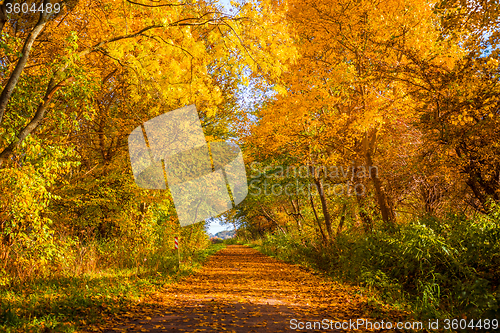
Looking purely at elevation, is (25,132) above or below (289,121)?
below

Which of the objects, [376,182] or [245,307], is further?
[376,182]

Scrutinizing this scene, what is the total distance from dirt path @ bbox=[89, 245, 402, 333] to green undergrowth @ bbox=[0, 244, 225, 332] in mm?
502

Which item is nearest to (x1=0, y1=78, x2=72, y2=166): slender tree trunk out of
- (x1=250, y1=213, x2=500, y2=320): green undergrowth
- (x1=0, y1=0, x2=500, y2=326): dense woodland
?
(x1=0, y1=0, x2=500, y2=326): dense woodland

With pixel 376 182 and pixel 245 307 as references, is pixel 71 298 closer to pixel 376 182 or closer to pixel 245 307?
pixel 245 307

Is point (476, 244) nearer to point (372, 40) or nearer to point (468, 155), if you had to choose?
point (468, 155)

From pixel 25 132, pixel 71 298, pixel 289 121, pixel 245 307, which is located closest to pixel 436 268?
pixel 245 307

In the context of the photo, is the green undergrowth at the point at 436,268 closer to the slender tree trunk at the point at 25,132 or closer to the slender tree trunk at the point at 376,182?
the slender tree trunk at the point at 376,182

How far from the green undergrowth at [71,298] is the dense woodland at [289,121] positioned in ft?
0.59

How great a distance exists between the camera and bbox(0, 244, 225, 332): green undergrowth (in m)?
4.96

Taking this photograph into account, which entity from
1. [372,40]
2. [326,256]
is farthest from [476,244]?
[326,256]

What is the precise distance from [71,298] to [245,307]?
11.0 ft

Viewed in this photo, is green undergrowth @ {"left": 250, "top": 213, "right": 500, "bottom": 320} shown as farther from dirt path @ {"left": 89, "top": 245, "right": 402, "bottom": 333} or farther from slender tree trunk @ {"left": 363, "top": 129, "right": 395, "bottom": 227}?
slender tree trunk @ {"left": 363, "top": 129, "right": 395, "bottom": 227}

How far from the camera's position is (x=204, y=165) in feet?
51.3

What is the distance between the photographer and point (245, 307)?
685cm
